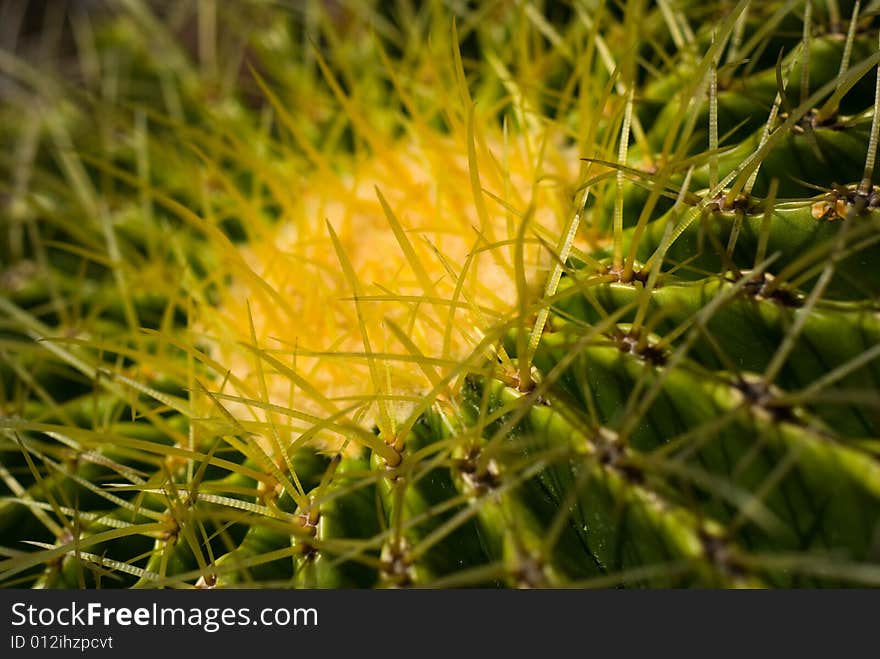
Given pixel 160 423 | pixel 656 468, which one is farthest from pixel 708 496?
pixel 160 423

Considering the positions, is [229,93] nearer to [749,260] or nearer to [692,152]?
[692,152]

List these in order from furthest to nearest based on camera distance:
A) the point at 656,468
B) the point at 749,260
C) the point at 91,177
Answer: the point at 91,177 < the point at 749,260 < the point at 656,468

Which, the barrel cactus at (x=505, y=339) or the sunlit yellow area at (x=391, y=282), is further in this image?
the sunlit yellow area at (x=391, y=282)

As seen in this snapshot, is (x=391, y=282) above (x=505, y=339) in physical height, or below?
above

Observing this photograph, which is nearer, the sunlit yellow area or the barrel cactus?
the barrel cactus

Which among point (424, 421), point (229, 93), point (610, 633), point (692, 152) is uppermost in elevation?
point (229, 93)

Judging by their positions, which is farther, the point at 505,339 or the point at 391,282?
the point at 391,282

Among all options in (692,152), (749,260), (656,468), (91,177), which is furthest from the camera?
(91,177)

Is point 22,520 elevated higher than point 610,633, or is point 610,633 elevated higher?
point 22,520
